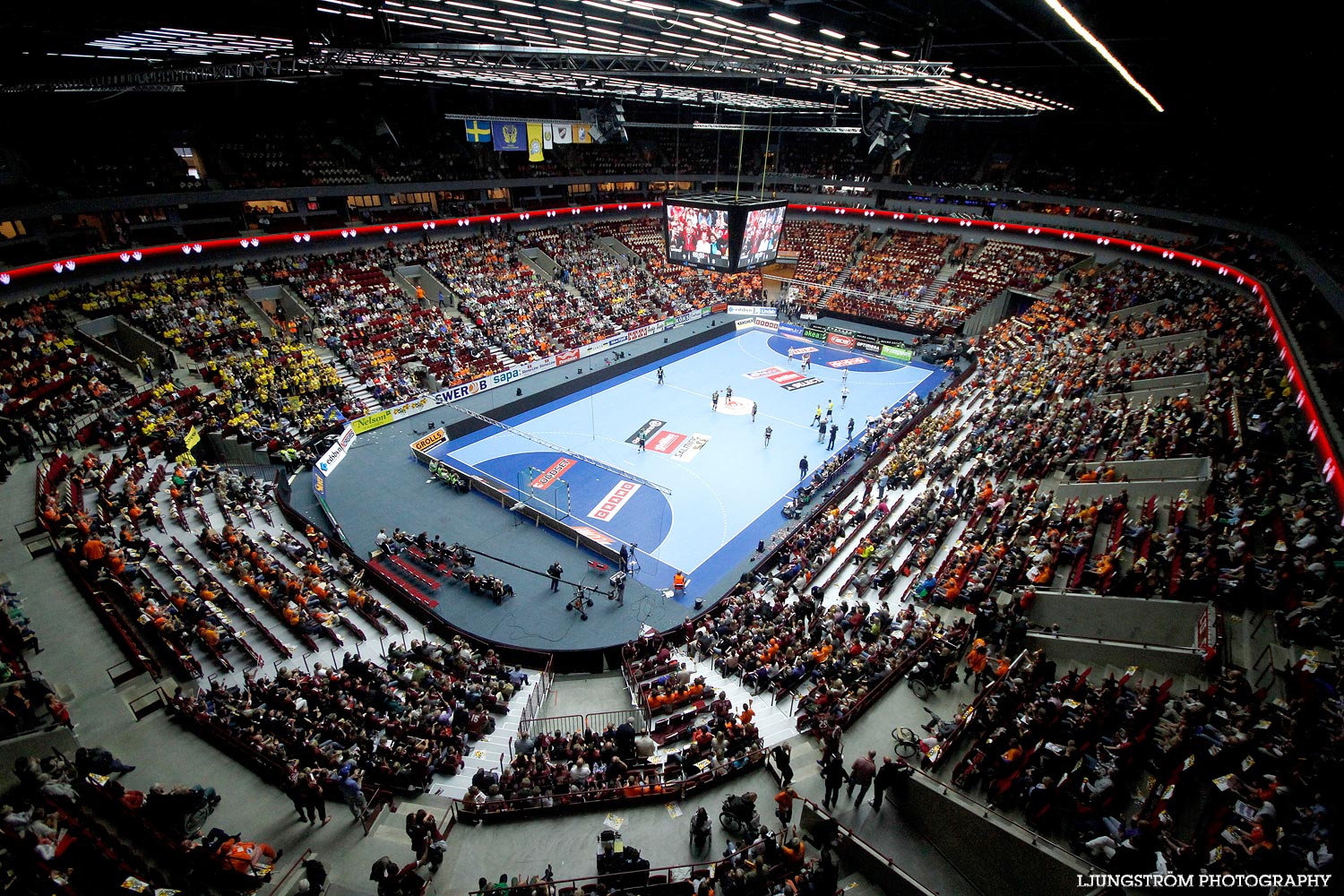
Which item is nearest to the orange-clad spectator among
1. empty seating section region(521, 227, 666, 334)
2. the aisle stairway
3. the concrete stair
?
the concrete stair

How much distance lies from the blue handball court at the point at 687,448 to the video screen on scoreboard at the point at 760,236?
27.3 feet

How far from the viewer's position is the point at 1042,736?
9430 mm

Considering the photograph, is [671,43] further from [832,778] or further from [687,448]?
[687,448]

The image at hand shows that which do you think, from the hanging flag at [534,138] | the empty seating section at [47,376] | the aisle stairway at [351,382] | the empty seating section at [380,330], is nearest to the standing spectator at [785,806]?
the empty seating section at [47,376]

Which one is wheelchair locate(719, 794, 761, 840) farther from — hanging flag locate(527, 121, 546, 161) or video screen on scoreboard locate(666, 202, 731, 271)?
hanging flag locate(527, 121, 546, 161)

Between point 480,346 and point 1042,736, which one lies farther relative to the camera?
point 480,346

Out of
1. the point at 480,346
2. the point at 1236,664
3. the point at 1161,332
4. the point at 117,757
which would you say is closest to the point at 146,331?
the point at 480,346

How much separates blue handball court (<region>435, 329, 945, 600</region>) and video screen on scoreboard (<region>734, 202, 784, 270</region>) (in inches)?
328

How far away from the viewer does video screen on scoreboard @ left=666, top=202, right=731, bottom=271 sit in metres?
20.2

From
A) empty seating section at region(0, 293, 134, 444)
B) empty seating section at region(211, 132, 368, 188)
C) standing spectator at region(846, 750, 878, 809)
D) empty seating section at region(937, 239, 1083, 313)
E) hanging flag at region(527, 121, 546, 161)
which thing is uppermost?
hanging flag at region(527, 121, 546, 161)

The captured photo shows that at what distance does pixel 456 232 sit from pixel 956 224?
38.0 m

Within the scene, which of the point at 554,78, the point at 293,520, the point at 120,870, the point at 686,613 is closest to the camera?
the point at 120,870

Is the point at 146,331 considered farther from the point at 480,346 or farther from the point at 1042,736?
the point at 1042,736

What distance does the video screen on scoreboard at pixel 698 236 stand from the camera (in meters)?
20.2
